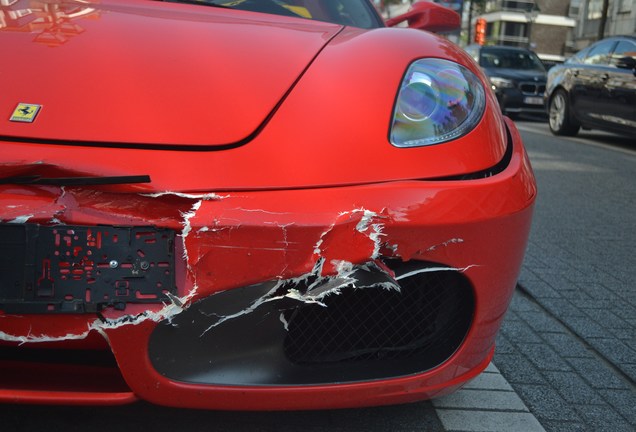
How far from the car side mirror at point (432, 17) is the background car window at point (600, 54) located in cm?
717

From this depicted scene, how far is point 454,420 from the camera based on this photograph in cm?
219

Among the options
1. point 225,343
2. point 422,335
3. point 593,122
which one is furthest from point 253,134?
point 593,122

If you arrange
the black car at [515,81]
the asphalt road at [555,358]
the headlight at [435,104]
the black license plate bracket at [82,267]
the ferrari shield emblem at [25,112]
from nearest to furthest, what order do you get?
the black license plate bracket at [82,267]
the ferrari shield emblem at [25,112]
the headlight at [435,104]
the asphalt road at [555,358]
the black car at [515,81]

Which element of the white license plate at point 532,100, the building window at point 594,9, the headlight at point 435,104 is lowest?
Result: the building window at point 594,9

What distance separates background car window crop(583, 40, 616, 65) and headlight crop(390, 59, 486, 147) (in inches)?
335

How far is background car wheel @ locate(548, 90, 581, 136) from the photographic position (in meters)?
10.6

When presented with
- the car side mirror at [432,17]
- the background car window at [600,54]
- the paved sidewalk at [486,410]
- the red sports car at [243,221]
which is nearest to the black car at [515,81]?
the background car window at [600,54]

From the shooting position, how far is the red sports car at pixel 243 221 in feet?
5.13

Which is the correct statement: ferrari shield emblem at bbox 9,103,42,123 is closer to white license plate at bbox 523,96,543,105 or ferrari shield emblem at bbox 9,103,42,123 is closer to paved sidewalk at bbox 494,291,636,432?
paved sidewalk at bbox 494,291,636,432

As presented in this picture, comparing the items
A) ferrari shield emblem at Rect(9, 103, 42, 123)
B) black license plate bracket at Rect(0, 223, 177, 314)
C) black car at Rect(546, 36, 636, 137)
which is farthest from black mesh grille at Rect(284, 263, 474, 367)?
black car at Rect(546, 36, 636, 137)

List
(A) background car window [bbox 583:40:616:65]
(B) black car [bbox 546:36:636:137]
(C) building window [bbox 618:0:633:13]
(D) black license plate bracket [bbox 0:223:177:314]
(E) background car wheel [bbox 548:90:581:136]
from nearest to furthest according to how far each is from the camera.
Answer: (D) black license plate bracket [bbox 0:223:177:314], (B) black car [bbox 546:36:636:137], (A) background car window [bbox 583:40:616:65], (E) background car wheel [bbox 548:90:581:136], (C) building window [bbox 618:0:633:13]

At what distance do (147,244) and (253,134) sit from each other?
0.37 meters

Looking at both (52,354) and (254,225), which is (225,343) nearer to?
(254,225)

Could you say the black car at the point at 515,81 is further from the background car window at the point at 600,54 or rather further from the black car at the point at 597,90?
the background car window at the point at 600,54
